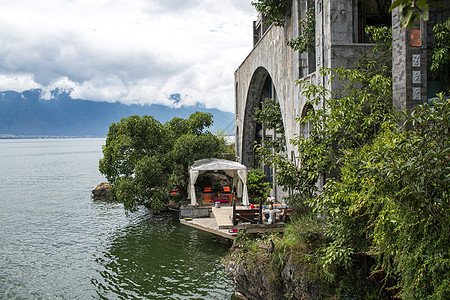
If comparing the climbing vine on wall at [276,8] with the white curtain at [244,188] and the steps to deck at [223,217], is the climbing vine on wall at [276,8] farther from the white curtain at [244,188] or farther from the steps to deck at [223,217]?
the steps to deck at [223,217]

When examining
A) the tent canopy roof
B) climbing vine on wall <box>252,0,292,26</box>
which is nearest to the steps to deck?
the tent canopy roof

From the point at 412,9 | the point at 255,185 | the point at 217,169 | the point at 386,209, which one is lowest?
the point at 255,185

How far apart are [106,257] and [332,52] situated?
430 inches

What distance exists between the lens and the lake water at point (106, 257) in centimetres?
1223

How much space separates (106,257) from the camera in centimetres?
1532

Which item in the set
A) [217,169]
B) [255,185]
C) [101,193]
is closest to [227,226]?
[217,169]

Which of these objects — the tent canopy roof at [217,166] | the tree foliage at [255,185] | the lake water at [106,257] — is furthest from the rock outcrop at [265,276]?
the tree foliage at [255,185]

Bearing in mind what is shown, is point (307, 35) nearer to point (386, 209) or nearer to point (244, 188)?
point (244, 188)

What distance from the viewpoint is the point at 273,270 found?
9672mm

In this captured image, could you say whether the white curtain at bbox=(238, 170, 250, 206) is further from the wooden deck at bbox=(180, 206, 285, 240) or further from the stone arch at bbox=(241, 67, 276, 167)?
the stone arch at bbox=(241, 67, 276, 167)

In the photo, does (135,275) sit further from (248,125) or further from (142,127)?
(248,125)

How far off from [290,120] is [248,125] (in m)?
12.1

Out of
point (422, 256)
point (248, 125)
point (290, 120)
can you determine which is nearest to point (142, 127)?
point (290, 120)

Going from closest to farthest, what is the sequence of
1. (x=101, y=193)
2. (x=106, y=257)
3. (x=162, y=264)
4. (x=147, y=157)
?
(x=162, y=264), (x=106, y=257), (x=147, y=157), (x=101, y=193)
